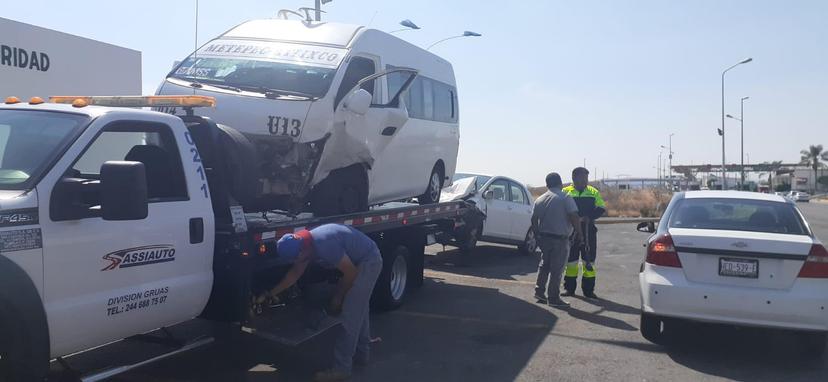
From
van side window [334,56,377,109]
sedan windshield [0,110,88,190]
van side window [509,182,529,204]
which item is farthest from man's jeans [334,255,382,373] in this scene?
van side window [509,182,529,204]

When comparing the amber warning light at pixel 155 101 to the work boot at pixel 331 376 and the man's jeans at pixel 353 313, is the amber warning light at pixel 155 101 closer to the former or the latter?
the man's jeans at pixel 353 313

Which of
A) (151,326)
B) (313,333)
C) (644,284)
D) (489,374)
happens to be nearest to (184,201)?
(151,326)

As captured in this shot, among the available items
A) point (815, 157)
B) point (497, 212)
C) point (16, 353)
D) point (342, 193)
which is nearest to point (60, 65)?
point (342, 193)

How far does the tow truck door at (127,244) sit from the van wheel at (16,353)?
183 millimetres

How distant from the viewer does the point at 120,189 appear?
437cm

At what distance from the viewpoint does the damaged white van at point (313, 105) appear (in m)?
7.10

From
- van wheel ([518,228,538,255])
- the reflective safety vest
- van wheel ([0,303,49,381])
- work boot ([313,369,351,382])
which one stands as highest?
the reflective safety vest

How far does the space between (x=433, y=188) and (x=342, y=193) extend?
3174mm

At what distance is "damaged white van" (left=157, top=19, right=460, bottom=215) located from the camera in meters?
7.10

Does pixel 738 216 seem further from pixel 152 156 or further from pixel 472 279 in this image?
pixel 152 156

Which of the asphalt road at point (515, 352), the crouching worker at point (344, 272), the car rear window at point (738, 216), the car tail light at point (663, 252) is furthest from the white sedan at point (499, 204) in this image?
the crouching worker at point (344, 272)

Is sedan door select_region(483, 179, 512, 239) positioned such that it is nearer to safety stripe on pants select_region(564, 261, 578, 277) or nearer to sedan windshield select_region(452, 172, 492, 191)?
sedan windshield select_region(452, 172, 492, 191)

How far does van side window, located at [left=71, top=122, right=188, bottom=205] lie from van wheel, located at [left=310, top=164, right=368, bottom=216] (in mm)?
2372

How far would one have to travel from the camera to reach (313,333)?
244 inches
